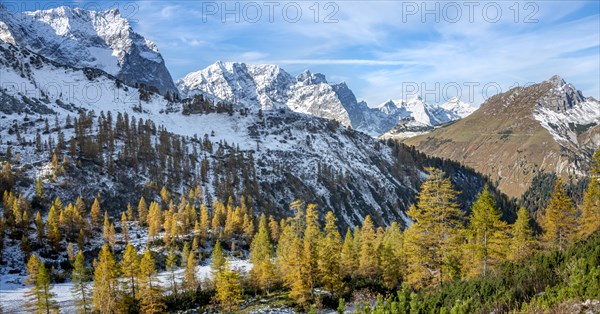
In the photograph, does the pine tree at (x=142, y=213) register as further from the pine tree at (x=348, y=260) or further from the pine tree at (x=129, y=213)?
the pine tree at (x=348, y=260)

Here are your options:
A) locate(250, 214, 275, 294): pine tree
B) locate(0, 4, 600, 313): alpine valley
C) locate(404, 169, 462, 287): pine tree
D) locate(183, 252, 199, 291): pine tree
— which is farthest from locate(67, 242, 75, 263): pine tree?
locate(404, 169, 462, 287): pine tree

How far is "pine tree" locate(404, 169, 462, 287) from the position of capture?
3069cm

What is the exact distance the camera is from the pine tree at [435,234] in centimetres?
3069

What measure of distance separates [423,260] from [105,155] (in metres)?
149

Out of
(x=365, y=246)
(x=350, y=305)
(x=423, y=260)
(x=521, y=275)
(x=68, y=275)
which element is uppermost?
(x=521, y=275)

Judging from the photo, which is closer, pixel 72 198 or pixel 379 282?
pixel 379 282

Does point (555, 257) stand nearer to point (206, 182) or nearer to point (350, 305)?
point (350, 305)

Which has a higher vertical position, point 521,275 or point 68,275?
point 521,275

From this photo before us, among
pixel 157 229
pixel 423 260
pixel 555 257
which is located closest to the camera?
pixel 555 257

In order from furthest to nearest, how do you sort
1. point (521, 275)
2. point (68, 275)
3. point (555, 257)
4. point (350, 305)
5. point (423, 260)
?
point (68, 275) < point (350, 305) < point (423, 260) < point (555, 257) < point (521, 275)

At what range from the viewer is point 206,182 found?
516ft

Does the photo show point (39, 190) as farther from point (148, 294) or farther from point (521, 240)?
point (521, 240)

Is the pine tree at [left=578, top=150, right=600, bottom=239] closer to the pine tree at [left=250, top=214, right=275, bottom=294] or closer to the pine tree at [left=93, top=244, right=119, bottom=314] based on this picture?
the pine tree at [left=250, top=214, right=275, bottom=294]

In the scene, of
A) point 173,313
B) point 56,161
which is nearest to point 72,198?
point 56,161
